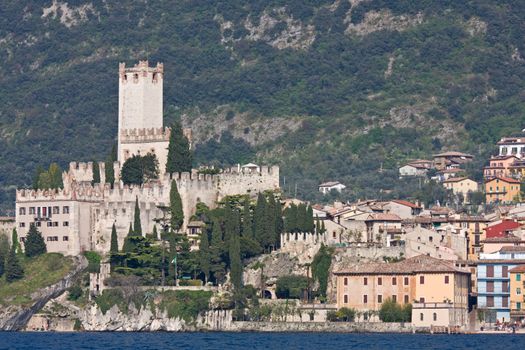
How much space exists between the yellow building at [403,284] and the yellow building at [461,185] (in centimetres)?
4856

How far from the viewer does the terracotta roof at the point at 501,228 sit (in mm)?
139500

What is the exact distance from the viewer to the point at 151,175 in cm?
13988

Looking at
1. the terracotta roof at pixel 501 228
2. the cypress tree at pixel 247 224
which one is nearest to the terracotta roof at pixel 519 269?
the terracotta roof at pixel 501 228

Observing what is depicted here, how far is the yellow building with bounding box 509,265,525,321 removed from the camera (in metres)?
128

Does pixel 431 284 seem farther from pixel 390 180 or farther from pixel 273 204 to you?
pixel 390 180

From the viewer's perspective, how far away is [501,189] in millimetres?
174500

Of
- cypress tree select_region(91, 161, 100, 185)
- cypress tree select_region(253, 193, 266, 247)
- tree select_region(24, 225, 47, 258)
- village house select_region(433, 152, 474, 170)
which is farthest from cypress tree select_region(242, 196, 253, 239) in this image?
village house select_region(433, 152, 474, 170)

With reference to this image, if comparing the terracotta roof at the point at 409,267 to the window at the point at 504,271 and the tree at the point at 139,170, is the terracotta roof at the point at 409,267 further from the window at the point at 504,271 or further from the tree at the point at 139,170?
the tree at the point at 139,170

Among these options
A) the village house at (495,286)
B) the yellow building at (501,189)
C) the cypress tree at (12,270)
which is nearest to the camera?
the village house at (495,286)

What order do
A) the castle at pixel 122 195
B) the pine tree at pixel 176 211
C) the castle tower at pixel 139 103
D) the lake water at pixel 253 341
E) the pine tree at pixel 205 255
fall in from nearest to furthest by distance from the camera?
the lake water at pixel 253 341, the pine tree at pixel 205 255, the pine tree at pixel 176 211, the castle at pixel 122 195, the castle tower at pixel 139 103

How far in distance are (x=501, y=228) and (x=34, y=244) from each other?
28.1m

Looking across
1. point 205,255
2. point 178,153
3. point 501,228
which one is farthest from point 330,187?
point 205,255

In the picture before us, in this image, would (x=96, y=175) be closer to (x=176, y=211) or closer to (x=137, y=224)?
(x=176, y=211)

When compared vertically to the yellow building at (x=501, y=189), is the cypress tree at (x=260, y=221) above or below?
below
